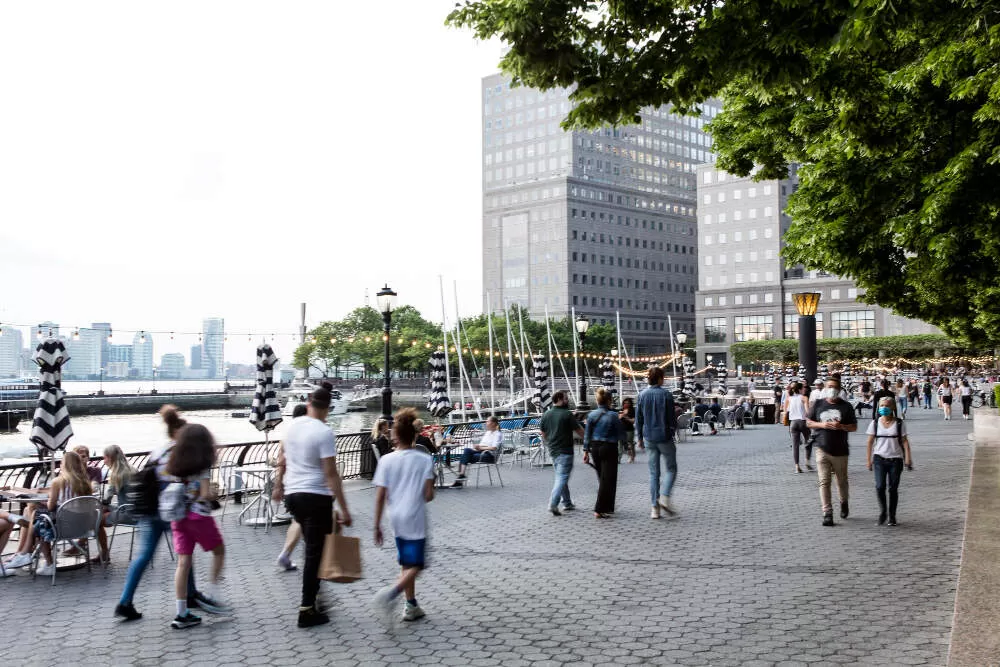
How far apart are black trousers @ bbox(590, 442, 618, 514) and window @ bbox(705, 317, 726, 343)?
422 ft

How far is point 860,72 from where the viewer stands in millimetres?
9594

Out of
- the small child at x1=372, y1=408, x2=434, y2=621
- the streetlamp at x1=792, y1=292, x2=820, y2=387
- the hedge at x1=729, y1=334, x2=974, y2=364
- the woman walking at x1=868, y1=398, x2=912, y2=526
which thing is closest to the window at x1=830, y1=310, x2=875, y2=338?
the hedge at x1=729, y1=334, x2=974, y2=364

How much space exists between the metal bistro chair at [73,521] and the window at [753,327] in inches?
5156

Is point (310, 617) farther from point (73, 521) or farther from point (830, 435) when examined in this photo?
point (830, 435)

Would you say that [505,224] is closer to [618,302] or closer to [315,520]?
[618,302]

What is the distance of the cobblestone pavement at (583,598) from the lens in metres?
6.72

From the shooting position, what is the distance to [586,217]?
550 ft

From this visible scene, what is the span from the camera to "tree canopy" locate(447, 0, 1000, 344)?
7320 mm

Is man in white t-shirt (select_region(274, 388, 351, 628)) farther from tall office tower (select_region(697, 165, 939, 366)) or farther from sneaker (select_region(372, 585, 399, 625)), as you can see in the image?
tall office tower (select_region(697, 165, 939, 366))

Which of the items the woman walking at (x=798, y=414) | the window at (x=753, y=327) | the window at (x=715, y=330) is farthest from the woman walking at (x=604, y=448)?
the window at (x=715, y=330)

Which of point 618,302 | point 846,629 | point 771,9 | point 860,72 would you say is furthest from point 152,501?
point 618,302

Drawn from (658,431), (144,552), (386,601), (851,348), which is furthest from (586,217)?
(386,601)

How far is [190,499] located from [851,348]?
4796 inches

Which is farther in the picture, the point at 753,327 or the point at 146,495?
the point at 753,327
